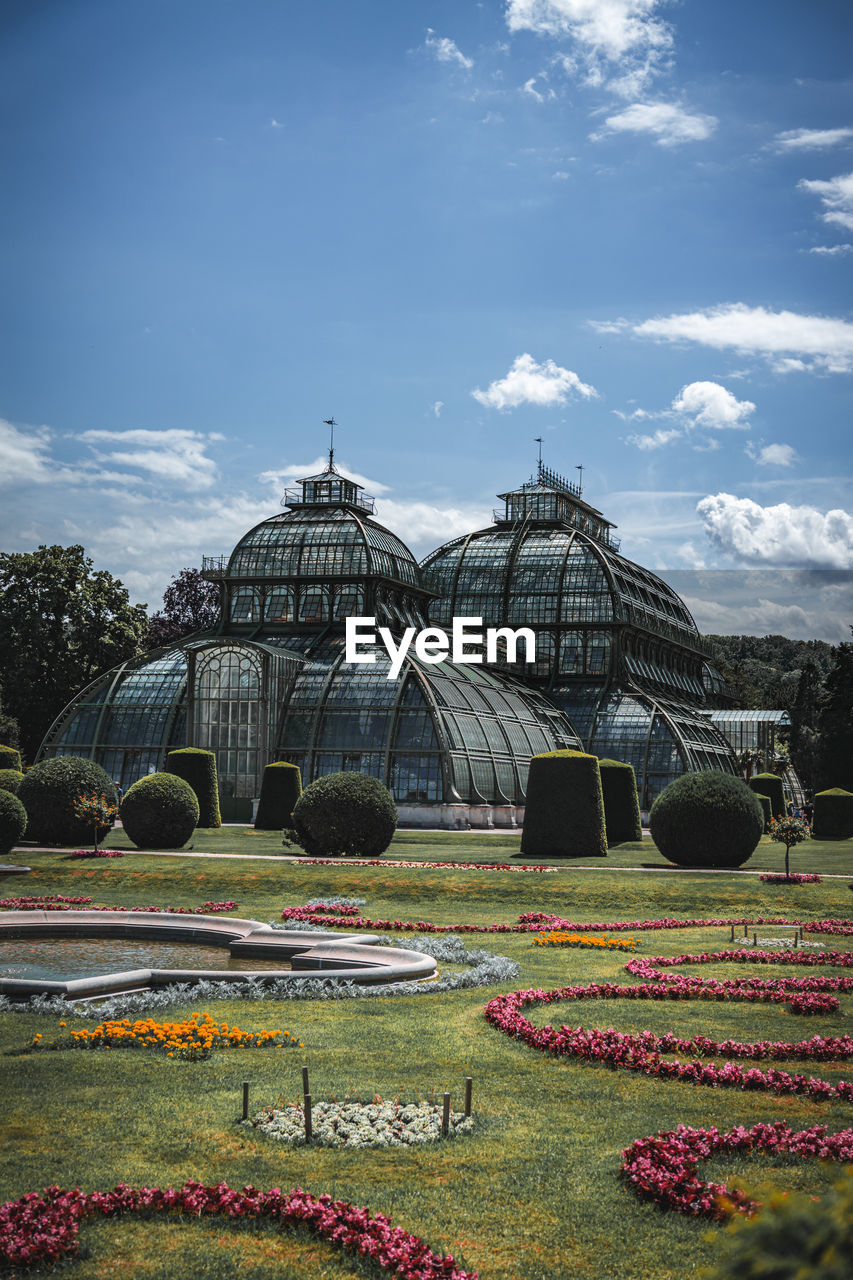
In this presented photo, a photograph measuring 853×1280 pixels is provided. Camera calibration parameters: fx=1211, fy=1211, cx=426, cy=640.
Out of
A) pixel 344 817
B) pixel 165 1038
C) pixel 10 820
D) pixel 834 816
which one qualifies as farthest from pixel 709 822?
pixel 165 1038

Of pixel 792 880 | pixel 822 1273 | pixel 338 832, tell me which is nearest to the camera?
pixel 822 1273

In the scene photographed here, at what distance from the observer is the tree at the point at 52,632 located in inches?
2594

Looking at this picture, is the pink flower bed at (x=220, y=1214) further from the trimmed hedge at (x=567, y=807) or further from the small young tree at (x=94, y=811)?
the trimmed hedge at (x=567, y=807)

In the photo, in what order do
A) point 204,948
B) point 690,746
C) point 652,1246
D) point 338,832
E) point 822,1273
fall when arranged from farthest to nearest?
point 690,746, point 338,832, point 204,948, point 652,1246, point 822,1273

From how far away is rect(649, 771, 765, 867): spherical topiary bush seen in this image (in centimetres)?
3450

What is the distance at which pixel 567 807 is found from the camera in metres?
37.4

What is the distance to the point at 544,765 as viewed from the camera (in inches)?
1473

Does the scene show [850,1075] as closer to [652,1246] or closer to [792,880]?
[652,1246]

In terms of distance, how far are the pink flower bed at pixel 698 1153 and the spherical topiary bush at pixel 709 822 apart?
82.7ft

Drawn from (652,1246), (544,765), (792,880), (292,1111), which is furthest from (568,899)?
(652,1246)

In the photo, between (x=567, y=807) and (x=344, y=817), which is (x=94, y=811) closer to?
(x=344, y=817)

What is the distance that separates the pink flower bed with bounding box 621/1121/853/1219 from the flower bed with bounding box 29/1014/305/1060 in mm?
4933

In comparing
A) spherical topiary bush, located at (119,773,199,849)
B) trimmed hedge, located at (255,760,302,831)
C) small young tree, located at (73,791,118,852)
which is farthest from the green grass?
trimmed hedge, located at (255,760,302,831)

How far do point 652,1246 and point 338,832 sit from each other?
93.8ft
